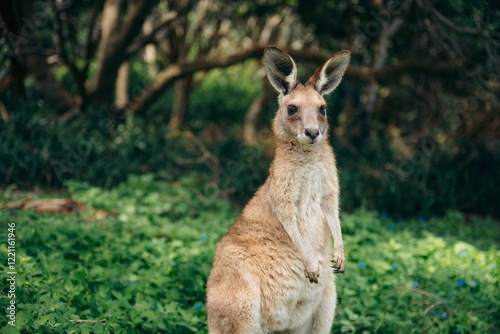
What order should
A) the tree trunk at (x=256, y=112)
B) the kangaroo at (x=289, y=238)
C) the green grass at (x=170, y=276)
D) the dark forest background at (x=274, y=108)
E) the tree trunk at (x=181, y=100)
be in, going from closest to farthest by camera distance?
the kangaroo at (x=289, y=238) < the green grass at (x=170, y=276) < the dark forest background at (x=274, y=108) < the tree trunk at (x=181, y=100) < the tree trunk at (x=256, y=112)

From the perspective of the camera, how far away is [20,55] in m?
7.40

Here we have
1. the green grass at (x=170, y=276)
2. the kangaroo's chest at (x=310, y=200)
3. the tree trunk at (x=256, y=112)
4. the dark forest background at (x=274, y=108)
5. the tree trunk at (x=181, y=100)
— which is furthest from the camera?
the tree trunk at (x=256, y=112)

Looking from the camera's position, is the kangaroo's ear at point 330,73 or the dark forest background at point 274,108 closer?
the kangaroo's ear at point 330,73

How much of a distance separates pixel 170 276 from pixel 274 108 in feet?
9.15

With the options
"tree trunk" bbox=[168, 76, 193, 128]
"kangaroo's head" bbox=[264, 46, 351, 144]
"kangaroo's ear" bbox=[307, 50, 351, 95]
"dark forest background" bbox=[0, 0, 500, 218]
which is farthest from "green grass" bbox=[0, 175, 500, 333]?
"tree trunk" bbox=[168, 76, 193, 128]

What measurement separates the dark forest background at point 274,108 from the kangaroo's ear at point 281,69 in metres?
3.60

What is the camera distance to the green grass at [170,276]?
11.3 feet

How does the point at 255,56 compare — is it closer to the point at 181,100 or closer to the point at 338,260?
the point at 181,100

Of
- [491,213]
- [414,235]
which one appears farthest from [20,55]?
[491,213]

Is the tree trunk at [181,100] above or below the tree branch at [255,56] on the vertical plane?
below

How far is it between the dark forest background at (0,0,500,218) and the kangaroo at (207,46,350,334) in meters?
3.67

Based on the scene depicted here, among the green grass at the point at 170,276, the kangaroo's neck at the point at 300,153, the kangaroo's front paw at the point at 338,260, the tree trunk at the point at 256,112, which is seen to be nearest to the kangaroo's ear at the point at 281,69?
the kangaroo's neck at the point at 300,153

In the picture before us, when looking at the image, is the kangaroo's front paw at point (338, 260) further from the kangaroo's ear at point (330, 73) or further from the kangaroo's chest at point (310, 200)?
the kangaroo's ear at point (330, 73)

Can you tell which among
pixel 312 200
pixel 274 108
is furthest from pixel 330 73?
pixel 274 108
